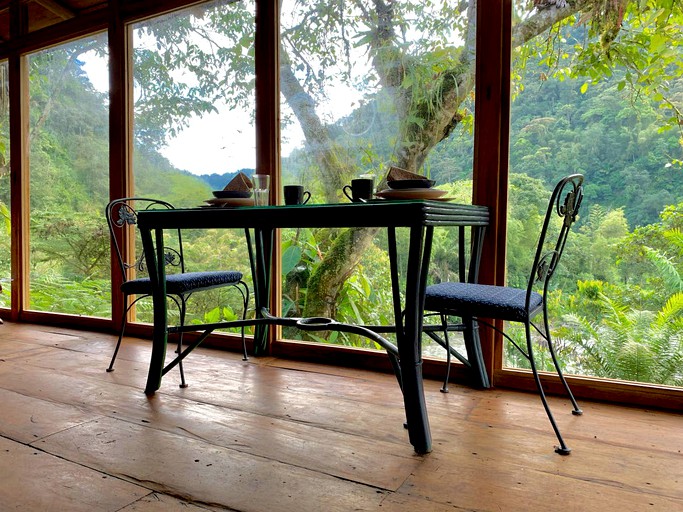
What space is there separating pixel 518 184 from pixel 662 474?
4.08ft

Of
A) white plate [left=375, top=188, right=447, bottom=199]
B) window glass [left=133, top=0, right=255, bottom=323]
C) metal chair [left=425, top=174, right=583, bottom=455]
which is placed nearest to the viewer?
metal chair [left=425, top=174, right=583, bottom=455]

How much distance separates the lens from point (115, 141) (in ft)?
11.2

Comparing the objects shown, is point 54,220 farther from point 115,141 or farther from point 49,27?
point 49,27

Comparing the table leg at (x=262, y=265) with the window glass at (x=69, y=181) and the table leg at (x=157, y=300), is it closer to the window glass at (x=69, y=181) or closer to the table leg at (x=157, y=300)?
the table leg at (x=157, y=300)

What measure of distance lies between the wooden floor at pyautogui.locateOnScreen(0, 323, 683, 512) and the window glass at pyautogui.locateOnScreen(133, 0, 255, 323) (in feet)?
2.99

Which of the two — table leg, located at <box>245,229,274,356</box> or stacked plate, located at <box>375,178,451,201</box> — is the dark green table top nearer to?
stacked plate, located at <box>375,178,451,201</box>

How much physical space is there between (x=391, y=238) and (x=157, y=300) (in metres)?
1.03

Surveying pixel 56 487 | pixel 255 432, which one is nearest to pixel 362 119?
pixel 255 432

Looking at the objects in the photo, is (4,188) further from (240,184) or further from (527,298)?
(527,298)

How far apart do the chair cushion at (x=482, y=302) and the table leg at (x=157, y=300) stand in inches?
42.7

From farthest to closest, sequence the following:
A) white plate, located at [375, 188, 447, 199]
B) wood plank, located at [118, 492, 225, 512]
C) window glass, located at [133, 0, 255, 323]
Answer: window glass, located at [133, 0, 255, 323]
white plate, located at [375, 188, 447, 199]
wood plank, located at [118, 492, 225, 512]

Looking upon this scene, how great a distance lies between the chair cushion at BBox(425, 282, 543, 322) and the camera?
5.42 ft

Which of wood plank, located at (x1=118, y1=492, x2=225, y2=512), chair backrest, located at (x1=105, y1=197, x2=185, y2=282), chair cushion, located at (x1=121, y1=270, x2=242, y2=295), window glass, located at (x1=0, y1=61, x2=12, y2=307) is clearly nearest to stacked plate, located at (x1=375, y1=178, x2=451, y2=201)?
chair cushion, located at (x1=121, y1=270, x2=242, y2=295)

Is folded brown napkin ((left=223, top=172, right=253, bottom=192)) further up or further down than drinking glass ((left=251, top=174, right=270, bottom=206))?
further up
